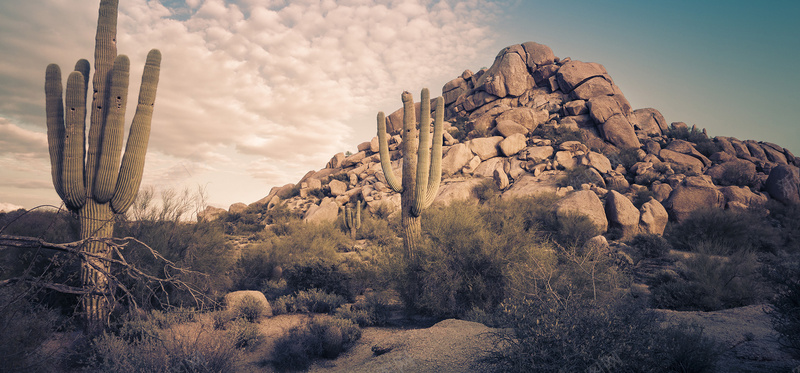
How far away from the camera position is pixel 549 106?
38.5m

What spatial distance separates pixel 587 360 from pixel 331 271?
30.3 feet

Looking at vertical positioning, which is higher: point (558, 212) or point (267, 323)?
point (558, 212)

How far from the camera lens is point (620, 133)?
105ft

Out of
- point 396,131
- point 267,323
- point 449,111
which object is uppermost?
point 449,111

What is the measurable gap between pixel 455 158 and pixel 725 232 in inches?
742

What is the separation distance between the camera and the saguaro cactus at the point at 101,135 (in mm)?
7023

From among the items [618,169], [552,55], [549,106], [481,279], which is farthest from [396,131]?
[481,279]

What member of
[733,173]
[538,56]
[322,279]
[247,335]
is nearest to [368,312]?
[247,335]

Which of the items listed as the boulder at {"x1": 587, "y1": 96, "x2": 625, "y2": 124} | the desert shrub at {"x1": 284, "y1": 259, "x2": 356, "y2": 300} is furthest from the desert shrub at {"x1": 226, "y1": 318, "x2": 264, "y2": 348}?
the boulder at {"x1": 587, "y1": 96, "x2": 625, "y2": 124}

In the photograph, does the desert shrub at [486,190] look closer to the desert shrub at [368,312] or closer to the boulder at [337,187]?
the boulder at [337,187]

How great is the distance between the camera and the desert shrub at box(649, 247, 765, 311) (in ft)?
27.0

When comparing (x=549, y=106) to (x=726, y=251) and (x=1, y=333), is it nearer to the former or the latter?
(x=726, y=251)

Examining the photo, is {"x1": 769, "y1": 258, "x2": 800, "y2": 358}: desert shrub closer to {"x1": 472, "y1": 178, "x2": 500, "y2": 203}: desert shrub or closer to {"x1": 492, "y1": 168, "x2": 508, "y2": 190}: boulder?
{"x1": 472, "y1": 178, "x2": 500, "y2": 203}: desert shrub

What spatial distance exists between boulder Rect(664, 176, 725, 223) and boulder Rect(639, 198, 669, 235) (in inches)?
35.2
